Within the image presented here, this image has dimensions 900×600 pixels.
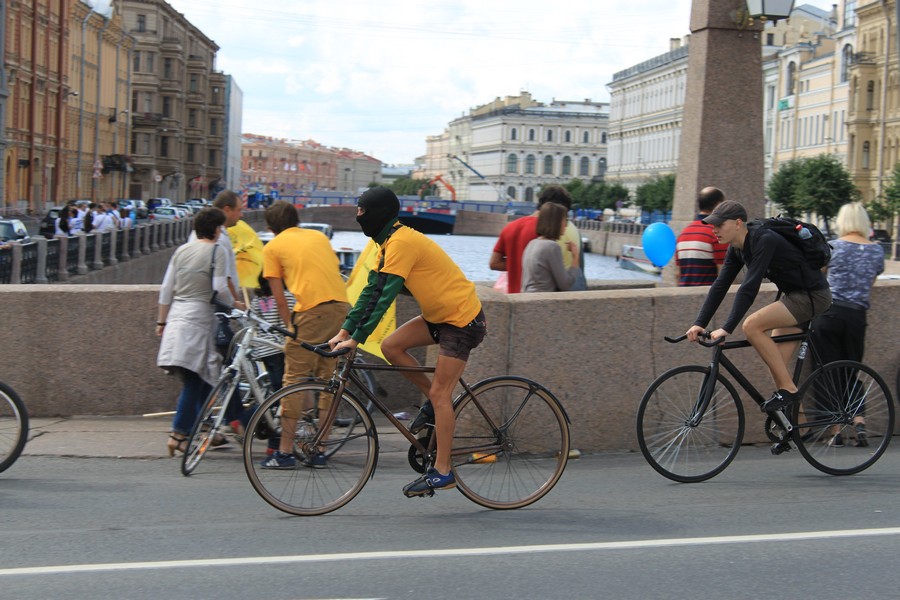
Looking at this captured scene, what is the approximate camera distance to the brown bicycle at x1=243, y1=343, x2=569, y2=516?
6680 millimetres

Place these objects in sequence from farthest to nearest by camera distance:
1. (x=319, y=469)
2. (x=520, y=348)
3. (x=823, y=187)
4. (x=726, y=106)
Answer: (x=823, y=187) → (x=726, y=106) → (x=520, y=348) → (x=319, y=469)

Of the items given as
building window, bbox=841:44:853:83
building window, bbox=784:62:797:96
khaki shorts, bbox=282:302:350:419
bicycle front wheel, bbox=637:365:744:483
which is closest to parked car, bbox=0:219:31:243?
khaki shorts, bbox=282:302:350:419

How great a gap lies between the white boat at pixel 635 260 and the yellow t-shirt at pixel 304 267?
198 ft

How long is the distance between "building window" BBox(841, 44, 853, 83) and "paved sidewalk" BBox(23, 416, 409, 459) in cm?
8478

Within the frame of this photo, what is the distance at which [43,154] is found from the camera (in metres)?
68.4

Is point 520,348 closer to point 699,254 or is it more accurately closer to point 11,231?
point 699,254

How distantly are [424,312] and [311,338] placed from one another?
177cm

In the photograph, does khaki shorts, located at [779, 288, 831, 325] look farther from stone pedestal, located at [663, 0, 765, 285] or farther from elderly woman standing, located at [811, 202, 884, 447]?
stone pedestal, located at [663, 0, 765, 285]

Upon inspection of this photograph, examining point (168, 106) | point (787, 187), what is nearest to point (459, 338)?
point (787, 187)

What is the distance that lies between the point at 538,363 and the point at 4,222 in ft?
87.1

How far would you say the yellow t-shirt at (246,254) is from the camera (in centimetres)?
1066

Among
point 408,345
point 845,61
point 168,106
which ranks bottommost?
point 408,345

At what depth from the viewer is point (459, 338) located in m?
6.75

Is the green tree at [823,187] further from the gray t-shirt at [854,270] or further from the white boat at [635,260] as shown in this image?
the gray t-shirt at [854,270]
